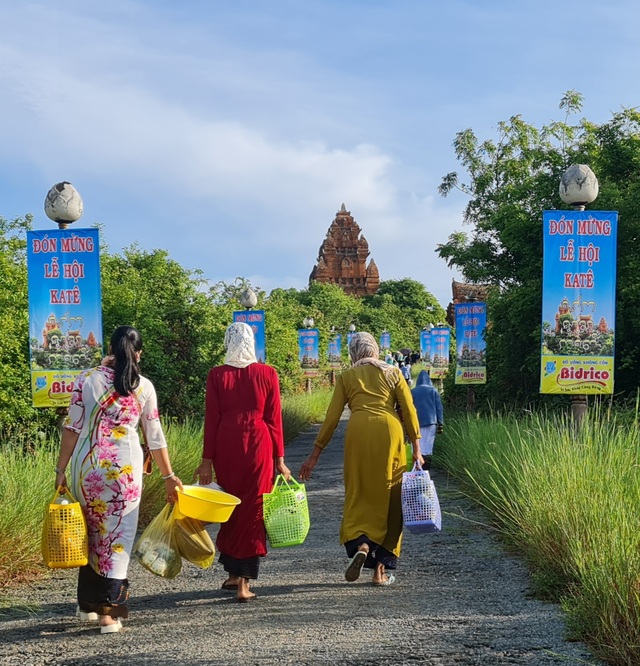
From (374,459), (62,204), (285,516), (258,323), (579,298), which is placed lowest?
(285,516)

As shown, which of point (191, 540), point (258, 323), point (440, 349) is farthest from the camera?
point (440, 349)

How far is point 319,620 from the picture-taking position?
17.4ft

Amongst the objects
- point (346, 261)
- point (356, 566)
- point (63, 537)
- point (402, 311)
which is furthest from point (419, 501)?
point (346, 261)

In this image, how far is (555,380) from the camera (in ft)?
29.9

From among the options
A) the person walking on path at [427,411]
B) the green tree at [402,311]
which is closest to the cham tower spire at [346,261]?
the green tree at [402,311]

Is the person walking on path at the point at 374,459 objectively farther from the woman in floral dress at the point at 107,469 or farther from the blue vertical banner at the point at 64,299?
the blue vertical banner at the point at 64,299

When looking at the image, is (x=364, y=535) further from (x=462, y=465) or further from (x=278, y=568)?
(x=462, y=465)

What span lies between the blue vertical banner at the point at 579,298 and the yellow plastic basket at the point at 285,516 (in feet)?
12.7

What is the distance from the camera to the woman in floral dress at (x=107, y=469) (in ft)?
17.0

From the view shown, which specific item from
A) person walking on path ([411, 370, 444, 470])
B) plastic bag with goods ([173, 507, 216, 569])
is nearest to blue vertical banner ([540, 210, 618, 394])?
person walking on path ([411, 370, 444, 470])

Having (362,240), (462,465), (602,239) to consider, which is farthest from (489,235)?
(362,240)

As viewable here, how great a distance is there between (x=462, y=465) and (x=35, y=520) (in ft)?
19.8

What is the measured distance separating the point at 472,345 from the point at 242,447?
11.5 metres

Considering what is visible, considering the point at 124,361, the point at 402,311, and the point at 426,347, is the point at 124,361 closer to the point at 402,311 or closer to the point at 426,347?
the point at 426,347
